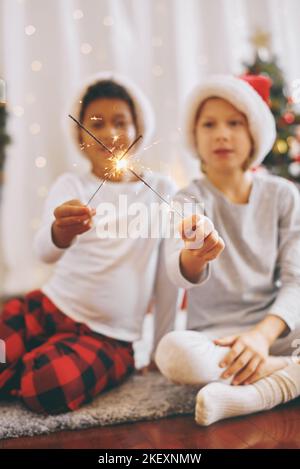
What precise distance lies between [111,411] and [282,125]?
111 centimetres

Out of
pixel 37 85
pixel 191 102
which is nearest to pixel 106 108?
pixel 191 102

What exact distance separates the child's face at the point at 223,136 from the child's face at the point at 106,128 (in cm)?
14

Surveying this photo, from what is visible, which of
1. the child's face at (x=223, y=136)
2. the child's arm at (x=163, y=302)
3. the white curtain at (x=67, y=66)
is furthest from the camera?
the white curtain at (x=67, y=66)

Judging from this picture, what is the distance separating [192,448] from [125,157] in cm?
41

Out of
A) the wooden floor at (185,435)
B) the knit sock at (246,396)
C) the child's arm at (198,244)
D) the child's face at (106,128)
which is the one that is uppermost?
the child's face at (106,128)

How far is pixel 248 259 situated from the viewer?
92 centimetres

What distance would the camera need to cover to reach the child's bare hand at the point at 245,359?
2.58 ft

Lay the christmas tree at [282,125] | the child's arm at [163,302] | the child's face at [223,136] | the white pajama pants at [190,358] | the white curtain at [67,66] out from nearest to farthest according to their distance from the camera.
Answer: the white pajama pants at [190,358] < the child's face at [223,136] < the child's arm at [163,302] < the christmas tree at [282,125] < the white curtain at [67,66]

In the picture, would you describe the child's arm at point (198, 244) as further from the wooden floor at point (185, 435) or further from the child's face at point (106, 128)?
the wooden floor at point (185, 435)

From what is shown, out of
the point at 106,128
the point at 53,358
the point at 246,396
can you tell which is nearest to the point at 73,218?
the point at 106,128

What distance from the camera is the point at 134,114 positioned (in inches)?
36.1

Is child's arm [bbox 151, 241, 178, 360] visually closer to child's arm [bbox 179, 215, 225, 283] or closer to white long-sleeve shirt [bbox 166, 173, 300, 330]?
white long-sleeve shirt [bbox 166, 173, 300, 330]

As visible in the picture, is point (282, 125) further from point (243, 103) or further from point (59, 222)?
point (59, 222)

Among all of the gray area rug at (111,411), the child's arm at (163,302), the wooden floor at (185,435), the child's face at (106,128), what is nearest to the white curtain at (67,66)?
the child's arm at (163,302)
